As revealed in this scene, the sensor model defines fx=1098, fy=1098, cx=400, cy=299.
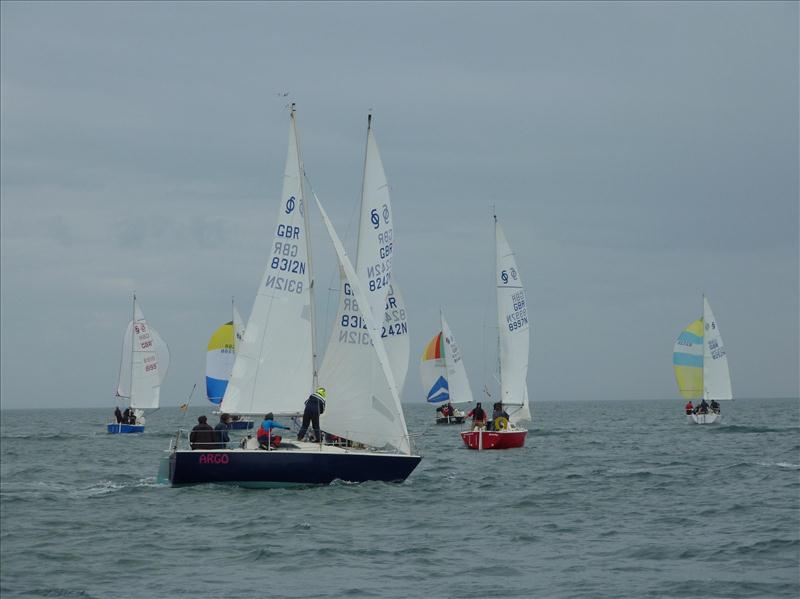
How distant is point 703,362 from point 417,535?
200 feet

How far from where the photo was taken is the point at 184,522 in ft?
70.9

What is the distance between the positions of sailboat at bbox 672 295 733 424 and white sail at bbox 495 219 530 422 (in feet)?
108

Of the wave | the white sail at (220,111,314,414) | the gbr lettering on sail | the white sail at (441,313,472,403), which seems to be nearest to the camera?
→ the white sail at (220,111,314,414)

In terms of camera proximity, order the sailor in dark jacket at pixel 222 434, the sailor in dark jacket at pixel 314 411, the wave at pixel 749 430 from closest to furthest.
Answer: the sailor in dark jacket at pixel 222 434 → the sailor in dark jacket at pixel 314 411 → the wave at pixel 749 430

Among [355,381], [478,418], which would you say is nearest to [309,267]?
→ [355,381]

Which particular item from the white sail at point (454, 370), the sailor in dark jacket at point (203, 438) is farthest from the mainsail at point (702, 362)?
the sailor in dark jacket at point (203, 438)

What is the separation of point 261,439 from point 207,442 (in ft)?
4.56

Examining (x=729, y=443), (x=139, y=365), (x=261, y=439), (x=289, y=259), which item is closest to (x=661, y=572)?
(x=261, y=439)

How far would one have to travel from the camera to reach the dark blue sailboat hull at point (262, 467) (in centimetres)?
2580

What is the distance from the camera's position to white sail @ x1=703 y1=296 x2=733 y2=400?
251 ft

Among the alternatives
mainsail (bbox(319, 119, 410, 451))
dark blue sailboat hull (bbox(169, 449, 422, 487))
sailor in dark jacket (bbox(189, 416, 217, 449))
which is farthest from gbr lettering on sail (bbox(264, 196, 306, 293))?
dark blue sailboat hull (bbox(169, 449, 422, 487))

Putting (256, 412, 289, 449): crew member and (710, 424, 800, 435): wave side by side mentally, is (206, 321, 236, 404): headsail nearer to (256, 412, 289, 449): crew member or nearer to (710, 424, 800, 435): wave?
(710, 424, 800, 435): wave

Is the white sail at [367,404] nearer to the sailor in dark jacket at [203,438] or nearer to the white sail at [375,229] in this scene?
the sailor in dark jacket at [203,438]

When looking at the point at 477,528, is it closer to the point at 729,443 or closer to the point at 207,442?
the point at 207,442
